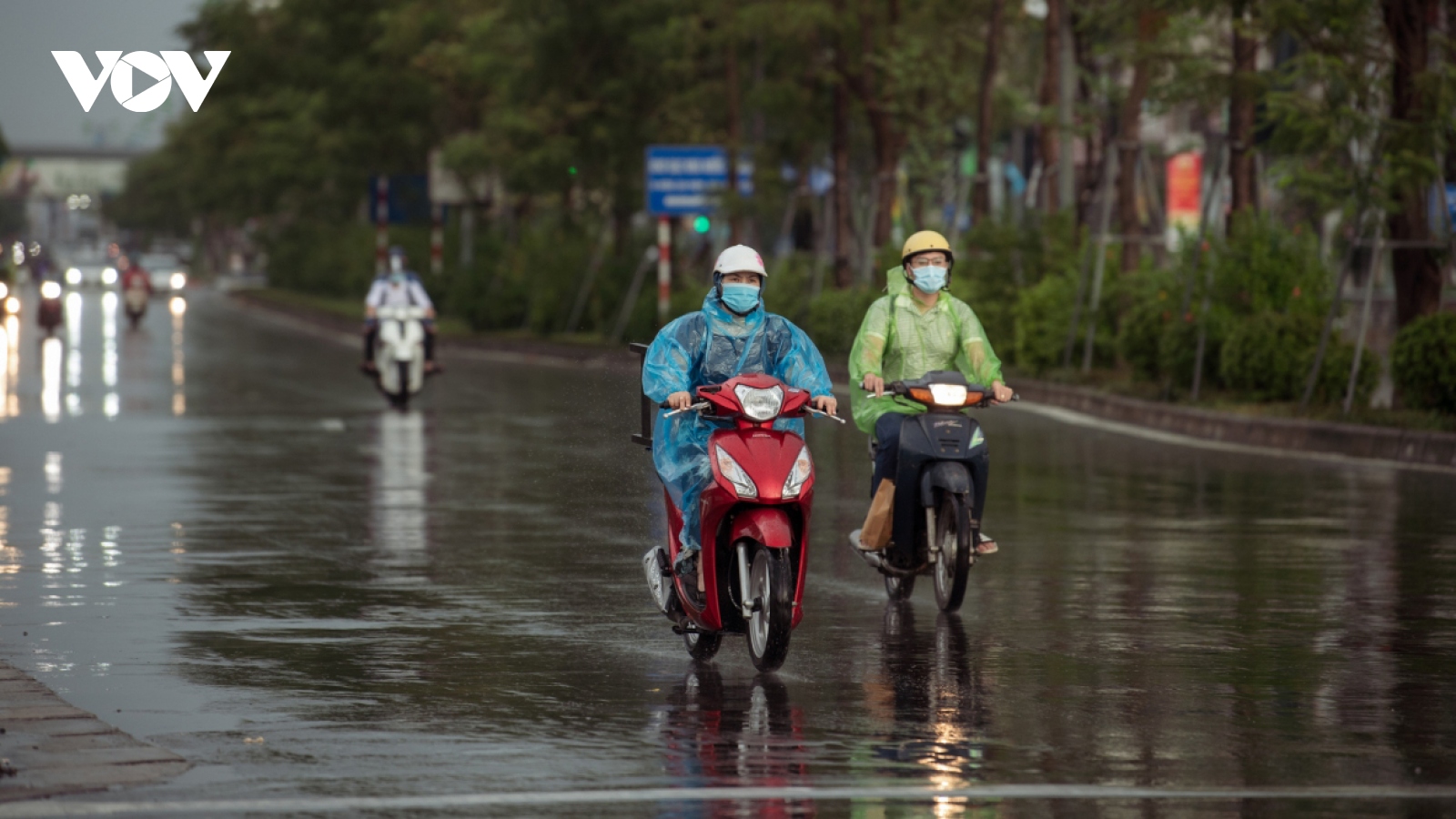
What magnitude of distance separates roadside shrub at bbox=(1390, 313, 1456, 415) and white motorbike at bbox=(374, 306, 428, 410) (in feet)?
36.5

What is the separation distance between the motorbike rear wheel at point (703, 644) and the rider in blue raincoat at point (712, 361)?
0.97 ft

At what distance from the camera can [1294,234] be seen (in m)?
25.4

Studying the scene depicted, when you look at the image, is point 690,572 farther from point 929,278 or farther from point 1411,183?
point 1411,183

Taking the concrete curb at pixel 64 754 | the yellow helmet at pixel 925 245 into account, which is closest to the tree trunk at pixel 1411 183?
the yellow helmet at pixel 925 245

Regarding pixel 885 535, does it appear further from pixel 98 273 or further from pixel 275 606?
pixel 98 273

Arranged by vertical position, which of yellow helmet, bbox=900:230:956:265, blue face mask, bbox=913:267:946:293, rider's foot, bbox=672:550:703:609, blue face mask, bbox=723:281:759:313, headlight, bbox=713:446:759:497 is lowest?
rider's foot, bbox=672:550:703:609

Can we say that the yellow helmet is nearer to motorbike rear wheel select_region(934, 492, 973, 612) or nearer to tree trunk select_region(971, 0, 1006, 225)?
motorbike rear wheel select_region(934, 492, 973, 612)

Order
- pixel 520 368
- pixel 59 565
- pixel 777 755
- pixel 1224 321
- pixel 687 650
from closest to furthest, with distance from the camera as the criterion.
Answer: pixel 777 755, pixel 687 650, pixel 59 565, pixel 1224 321, pixel 520 368

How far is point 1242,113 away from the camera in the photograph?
2961 centimetres

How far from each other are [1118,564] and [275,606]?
4510mm

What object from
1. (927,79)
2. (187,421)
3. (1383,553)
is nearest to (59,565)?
(1383,553)

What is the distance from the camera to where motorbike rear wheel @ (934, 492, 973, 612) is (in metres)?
10.7

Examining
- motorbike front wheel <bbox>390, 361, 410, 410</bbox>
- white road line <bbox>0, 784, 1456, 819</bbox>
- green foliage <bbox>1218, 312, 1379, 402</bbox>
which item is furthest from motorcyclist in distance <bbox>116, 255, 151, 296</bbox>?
white road line <bbox>0, 784, 1456, 819</bbox>

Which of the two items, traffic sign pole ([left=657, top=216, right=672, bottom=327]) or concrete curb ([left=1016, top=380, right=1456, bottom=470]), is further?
traffic sign pole ([left=657, top=216, right=672, bottom=327])
